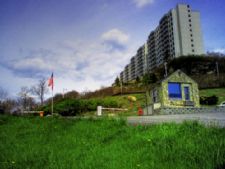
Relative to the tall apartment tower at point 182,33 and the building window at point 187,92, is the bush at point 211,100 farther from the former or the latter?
the tall apartment tower at point 182,33

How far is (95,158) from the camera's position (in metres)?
4.98

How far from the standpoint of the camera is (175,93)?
33969 mm

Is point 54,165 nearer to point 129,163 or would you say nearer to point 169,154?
point 129,163

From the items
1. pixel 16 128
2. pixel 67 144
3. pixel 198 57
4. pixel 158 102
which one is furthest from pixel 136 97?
pixel 67 144

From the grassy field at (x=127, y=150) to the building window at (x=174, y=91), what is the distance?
1062 inches

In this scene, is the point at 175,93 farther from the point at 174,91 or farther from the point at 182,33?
the point at 182,33

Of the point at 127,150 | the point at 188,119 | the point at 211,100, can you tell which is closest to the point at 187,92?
the point at 211,100

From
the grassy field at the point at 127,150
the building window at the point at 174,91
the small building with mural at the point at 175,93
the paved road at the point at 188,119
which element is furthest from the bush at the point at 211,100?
the grassy field at the point at 127,150

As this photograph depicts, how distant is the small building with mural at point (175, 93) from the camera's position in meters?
33.1

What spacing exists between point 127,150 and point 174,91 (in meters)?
29.6

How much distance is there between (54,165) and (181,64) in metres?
63.2

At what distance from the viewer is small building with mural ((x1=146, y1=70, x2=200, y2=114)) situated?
33.1m

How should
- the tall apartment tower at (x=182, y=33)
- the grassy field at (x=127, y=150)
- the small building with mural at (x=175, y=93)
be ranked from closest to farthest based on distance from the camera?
1. the grassy field at (x=127, y=150)
2. the small building with mural at (x=175, y=93)
3. the tall apartment tower at (x=182, y=33)

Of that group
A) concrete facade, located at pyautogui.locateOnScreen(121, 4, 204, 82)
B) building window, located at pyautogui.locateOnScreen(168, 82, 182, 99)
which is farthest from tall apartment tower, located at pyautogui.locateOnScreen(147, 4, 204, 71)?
building window, located at pyautogui.locateOnScreen(168, 82, 182, 99)
